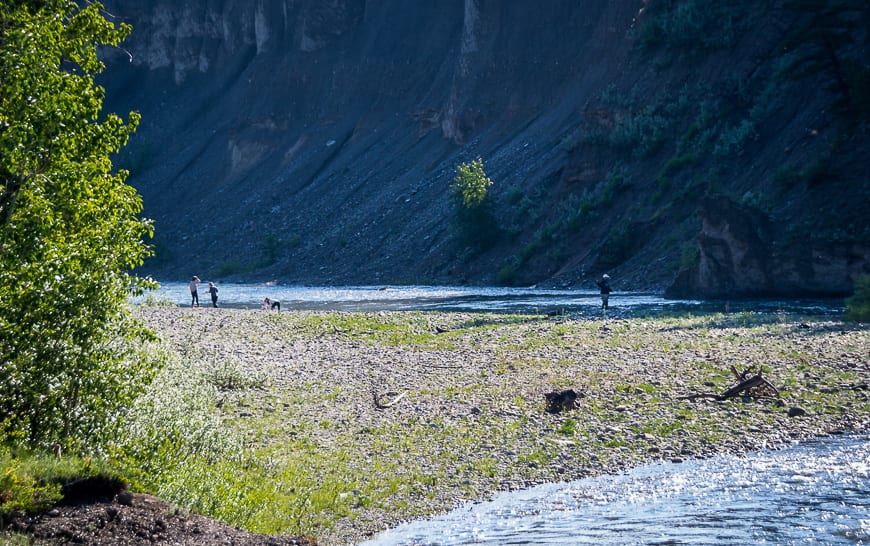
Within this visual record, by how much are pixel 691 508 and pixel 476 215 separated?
4971 cm

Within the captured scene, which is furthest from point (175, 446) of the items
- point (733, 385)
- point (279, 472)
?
point (733, 385)

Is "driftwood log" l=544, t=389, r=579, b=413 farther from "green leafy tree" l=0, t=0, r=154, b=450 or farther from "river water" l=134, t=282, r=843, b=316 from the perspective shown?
"river water" l=134, t=282, r=843, b=316

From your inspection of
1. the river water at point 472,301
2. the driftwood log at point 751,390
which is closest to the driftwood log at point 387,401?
the driftwood log at point 751,390

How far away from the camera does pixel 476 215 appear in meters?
61.1

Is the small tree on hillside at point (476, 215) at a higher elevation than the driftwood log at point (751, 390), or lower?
higher

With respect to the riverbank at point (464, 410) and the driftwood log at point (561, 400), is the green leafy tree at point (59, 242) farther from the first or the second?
the driftwood log at point (561, 400)

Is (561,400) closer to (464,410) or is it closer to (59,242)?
(464,410)

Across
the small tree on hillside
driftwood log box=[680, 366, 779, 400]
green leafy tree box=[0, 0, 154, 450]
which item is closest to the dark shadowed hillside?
the small tree on hillside

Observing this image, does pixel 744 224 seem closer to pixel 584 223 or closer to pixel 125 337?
pixel 584 223

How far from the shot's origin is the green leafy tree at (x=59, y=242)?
9500 mm

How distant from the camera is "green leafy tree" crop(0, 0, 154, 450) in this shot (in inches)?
374

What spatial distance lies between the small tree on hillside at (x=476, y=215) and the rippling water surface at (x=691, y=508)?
1862 inches

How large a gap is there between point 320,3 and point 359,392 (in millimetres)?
98092

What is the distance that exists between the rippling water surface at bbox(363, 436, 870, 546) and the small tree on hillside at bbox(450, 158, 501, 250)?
155ft
